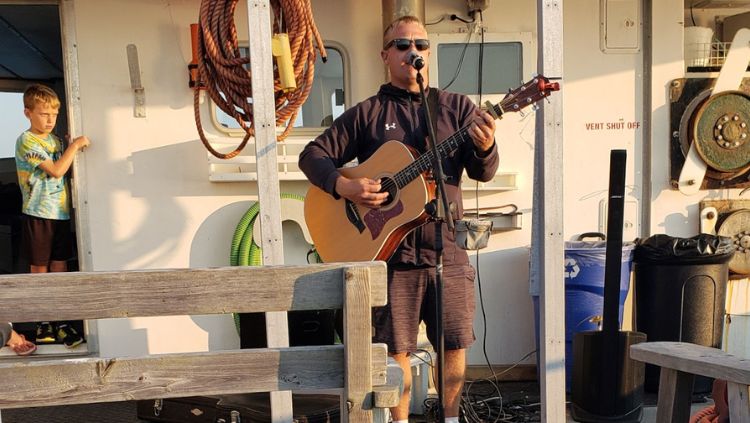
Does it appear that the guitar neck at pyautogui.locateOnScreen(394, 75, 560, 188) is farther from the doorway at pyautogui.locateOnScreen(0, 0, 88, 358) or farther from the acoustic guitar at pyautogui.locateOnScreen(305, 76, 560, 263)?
the doorway at pyautogui.locateOnScreen(0, 0, 88, 358)

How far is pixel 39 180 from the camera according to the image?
12.7 feet

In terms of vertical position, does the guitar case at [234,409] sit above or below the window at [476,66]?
below

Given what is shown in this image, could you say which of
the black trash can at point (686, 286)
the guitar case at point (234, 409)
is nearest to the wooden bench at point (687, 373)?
the guitar case at point (234, 409)

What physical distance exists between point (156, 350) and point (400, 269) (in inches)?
76.6

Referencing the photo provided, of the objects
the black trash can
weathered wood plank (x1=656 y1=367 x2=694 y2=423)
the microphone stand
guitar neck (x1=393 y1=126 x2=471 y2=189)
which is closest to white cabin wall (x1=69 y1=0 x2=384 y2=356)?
guitar neck (x1=393 y1=126 x2=471 y2=189)

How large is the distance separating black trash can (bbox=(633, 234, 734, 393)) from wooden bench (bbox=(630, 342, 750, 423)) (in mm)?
1693

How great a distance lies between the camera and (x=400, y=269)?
2.72 meters

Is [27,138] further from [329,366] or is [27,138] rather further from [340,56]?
[329,366]

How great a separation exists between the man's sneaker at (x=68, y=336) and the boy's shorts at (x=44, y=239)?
0.42m

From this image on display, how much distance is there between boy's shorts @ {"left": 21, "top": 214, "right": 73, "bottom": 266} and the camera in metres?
3.95

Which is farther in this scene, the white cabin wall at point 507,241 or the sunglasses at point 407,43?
the white cabin wall at point 507,241

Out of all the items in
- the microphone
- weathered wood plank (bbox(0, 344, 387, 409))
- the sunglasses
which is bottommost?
weathered wood plank (bbox(0, 344, 387, 409))

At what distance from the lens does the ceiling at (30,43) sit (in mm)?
4684

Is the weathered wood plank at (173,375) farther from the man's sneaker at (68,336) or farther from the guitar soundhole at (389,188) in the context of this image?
the man's sneaker at (68,336)
